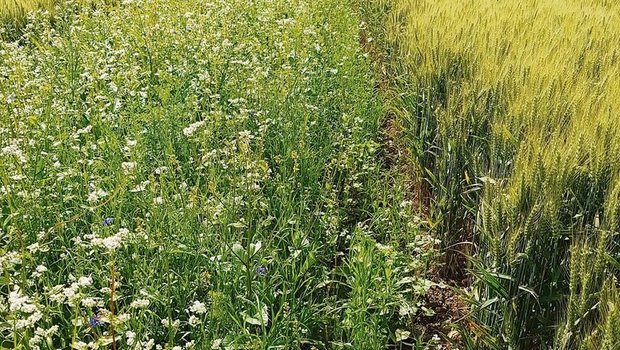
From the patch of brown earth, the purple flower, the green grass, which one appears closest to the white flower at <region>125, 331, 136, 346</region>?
the green grass

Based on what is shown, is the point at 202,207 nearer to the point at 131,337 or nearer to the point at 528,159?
the point at 131,337

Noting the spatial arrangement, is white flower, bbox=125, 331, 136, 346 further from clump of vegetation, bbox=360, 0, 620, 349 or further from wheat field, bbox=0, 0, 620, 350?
clump of vegetation, bbox=360, 0, 620, 349

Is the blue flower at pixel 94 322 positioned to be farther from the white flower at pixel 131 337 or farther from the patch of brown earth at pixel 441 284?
the patch of brown earth at pixel 441 284

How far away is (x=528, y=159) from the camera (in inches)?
74.7

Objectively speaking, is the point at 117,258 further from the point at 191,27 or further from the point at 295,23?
the point at 295,23

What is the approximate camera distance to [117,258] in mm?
2158

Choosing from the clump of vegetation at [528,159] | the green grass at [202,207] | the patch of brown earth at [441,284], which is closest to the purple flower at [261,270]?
the green grass at [202,207]

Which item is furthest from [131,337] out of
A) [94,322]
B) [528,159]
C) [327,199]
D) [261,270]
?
[528,159]

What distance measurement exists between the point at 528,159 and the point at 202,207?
1.15 meters

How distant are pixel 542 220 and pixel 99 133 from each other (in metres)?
2.43

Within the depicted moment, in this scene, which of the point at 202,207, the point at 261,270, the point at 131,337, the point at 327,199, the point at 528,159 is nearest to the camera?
the point at 131,337

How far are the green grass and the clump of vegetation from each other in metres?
0.29

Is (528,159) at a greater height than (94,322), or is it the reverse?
(528,159)

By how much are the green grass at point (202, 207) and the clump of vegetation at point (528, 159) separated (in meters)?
0.29
